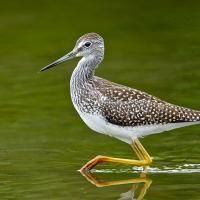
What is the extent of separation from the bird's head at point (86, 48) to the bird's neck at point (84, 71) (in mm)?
74

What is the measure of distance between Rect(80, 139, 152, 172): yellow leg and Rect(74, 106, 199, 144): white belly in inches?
6.0

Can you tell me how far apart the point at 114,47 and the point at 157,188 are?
9.71 metres

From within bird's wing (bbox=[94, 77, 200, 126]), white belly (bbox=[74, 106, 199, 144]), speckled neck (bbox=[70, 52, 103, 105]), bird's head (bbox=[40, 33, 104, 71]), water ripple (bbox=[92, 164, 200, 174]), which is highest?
bird's head (bbox=[40, 33, 104, 71])

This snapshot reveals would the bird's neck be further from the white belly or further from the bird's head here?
the white belly

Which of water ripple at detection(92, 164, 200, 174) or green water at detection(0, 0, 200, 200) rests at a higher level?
water ripple at detection(92, 164, 200, 174)

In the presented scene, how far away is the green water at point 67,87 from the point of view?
48.1ft

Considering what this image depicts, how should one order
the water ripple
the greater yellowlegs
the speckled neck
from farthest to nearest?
1. the speckled neck
2. the greater yellowlegs
3. the water ripple

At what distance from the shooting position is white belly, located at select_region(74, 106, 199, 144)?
599 inches

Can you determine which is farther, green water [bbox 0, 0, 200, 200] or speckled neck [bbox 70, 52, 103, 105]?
speckled neck [bbox 70, 52, 103, 105]

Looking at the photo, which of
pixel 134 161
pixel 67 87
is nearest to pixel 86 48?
pixel 134 161

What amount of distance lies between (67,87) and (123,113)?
523 cm

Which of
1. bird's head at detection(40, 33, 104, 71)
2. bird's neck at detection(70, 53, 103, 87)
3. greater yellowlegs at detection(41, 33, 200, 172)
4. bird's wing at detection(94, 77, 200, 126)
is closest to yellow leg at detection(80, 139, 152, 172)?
greater yellowlegs at detection(41, 33, 200, 172)

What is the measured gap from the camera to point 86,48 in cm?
1586

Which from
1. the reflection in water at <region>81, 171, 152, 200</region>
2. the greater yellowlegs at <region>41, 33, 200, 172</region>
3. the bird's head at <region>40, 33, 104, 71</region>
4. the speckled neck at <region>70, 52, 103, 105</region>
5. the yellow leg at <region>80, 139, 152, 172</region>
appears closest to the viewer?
the reflection in water at <region>81, 171, 152, 200</region>
